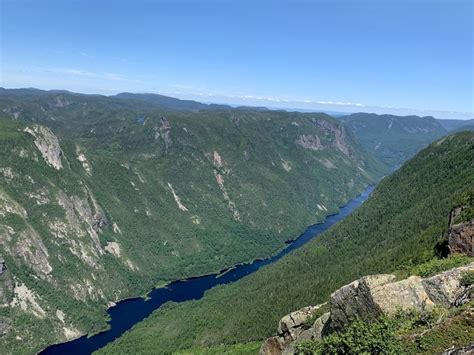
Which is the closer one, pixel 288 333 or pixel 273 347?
pixel 288 333

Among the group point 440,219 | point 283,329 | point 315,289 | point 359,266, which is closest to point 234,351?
Answer: point 315,289

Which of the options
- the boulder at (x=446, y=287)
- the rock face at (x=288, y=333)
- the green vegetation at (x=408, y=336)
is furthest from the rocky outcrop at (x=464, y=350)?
the rock face at (x=288, y=333)

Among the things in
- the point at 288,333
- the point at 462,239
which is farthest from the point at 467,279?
the point at 288,333

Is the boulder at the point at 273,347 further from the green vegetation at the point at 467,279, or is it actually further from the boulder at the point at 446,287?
the green vegetation at the point at 467,279

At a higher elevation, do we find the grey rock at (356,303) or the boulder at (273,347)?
the grey rock at (356,303)

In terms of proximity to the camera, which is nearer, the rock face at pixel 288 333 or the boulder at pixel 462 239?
the boulder at pixel 462 239

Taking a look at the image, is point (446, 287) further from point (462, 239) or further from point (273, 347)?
point (273, 347)
